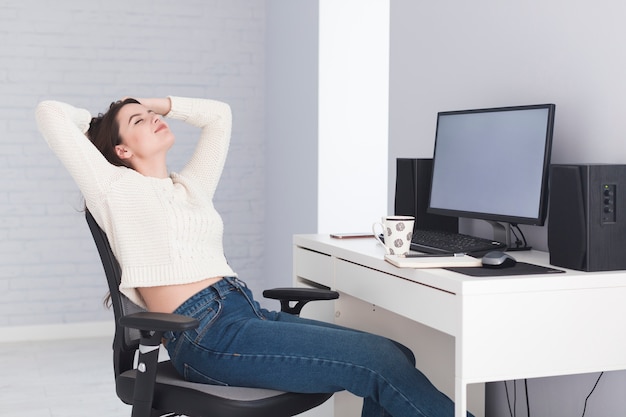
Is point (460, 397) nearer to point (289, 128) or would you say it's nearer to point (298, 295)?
point (298, 295)

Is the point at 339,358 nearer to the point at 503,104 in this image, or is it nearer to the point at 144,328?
the point at 144,328

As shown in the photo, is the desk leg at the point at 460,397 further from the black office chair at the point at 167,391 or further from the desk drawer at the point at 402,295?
the black office chair at the point at 167,391

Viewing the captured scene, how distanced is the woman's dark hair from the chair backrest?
0.76ft

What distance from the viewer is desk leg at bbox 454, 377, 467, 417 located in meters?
1.62

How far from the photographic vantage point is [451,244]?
2.11 metres

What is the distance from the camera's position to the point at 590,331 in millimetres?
1715

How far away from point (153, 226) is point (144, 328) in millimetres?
336

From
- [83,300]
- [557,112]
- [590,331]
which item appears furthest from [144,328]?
[83,300]

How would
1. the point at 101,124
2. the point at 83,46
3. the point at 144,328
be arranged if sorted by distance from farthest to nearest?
the point at 83,46 → the point at 101,124 → the point at 144,328

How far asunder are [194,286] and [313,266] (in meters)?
0.58

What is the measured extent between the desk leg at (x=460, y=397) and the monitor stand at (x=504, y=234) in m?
0.66

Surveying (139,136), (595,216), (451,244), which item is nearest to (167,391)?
(139,136)

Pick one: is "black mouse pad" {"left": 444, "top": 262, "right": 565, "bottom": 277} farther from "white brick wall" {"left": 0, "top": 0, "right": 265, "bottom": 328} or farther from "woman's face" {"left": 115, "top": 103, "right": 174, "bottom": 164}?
"white brick wall" {"left": 0, "top": 0, "right": 265, "bottom": 328}

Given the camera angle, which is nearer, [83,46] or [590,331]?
[590,331]
